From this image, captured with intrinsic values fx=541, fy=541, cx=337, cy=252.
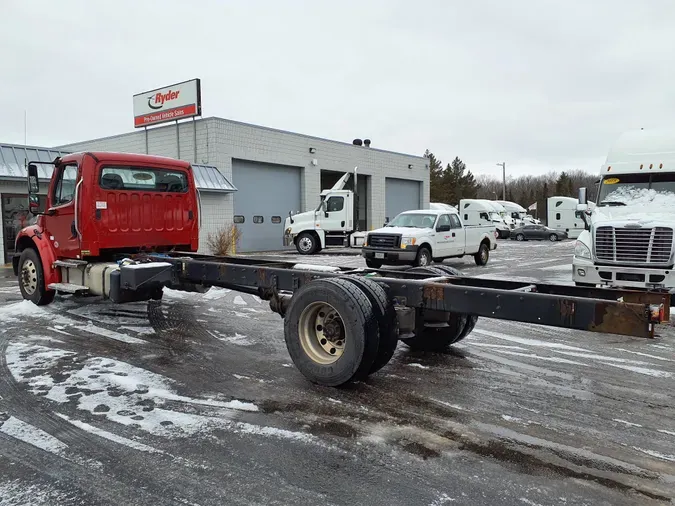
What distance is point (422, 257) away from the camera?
16234 millimetres

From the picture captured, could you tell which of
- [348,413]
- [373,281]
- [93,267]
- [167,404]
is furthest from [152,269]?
[348,413]

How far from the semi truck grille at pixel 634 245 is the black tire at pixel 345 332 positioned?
5.55 meters

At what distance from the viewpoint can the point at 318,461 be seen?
363cm

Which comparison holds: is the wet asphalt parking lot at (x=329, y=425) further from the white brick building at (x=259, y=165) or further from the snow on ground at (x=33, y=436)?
the white brick building at (x=259, y=165)

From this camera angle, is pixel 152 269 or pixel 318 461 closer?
pixel 318 461

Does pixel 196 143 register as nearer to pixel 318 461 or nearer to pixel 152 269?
pixel 152 269

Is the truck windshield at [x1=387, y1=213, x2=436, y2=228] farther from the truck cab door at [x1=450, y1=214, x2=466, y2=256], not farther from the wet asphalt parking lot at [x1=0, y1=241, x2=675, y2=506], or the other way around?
the wet asphalt parking lot at [x1=0, y1=241, x2=675, y2=506]

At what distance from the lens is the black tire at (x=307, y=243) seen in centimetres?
2388

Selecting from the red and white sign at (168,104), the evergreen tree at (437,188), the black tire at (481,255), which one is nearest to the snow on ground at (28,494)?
the black tire at (481,255)

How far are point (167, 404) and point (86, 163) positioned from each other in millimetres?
4703

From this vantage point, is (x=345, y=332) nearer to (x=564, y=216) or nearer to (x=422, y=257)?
(x=422, y=257)

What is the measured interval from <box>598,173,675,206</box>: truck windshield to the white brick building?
16.6 metres

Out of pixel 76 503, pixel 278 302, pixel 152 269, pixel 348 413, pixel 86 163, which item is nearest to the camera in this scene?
pixel 76 503

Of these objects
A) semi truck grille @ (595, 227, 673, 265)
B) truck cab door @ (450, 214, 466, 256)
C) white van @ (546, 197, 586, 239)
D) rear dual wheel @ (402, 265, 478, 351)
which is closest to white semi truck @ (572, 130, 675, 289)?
semi truck grille @ (595, 227, 673, 265)
